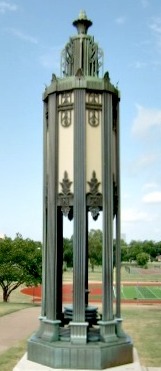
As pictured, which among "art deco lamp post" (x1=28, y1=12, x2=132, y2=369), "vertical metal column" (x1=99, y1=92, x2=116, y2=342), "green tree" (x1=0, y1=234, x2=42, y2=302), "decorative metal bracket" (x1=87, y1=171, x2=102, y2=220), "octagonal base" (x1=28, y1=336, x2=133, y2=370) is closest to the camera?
"octagonal base" (x1=28, y1=336, x2=133, y2=370)

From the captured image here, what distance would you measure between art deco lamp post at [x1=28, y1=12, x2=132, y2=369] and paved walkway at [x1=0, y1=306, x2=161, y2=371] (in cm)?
436

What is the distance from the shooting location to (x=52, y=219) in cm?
916

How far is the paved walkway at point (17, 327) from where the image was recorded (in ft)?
55.6

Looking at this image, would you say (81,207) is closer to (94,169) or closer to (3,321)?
(94,169)

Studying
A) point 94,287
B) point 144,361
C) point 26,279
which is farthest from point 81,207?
point 94,287

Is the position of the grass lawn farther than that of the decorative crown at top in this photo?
Yes

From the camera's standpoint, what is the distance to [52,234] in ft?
29.9

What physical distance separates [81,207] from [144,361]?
23.7ft

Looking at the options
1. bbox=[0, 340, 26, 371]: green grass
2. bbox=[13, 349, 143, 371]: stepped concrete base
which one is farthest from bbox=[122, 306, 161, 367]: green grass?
bbox=[13, 349, 143, 371]: stepped concrete base

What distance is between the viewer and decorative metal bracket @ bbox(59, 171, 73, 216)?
9.12 metres

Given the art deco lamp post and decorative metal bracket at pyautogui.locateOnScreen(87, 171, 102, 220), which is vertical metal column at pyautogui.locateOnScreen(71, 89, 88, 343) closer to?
the art deco lamp post

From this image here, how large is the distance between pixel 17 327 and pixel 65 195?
43.9 ft

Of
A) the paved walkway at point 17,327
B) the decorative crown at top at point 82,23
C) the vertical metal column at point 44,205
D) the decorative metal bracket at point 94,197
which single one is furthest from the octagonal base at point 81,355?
the decorative crown at top at point 82,23

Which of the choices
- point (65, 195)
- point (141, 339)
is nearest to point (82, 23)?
point (65, 195)
